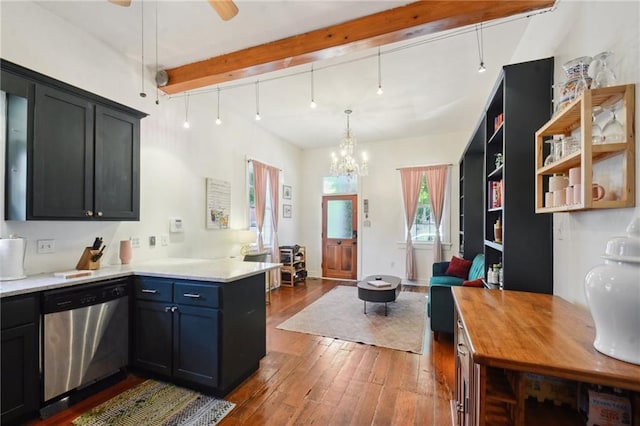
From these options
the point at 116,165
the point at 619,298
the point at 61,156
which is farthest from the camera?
the point at 116,165

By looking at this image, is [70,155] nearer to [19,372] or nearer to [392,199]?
[19,372]

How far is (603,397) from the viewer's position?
37.4 inches

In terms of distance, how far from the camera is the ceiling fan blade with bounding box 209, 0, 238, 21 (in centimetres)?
171

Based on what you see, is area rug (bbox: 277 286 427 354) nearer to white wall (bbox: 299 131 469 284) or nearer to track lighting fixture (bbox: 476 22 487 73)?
white wall (bbox: 299 131 469 284)

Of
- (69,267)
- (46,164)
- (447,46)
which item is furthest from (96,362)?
(447,46)

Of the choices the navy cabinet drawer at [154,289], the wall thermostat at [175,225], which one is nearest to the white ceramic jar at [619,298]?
the navy cabinet drawer at [154,289]

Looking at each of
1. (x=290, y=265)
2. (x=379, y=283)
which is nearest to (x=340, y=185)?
(x=290, y=265)

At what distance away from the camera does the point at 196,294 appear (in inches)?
86.4

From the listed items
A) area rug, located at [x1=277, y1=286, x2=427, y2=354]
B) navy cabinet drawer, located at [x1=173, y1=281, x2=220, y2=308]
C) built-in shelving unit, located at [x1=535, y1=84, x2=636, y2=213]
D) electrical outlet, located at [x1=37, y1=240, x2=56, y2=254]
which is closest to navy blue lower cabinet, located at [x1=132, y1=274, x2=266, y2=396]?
navy cabinet drawer, located at [x1=173, y1=281, x2=220, y2=308]

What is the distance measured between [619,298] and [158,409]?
267cm

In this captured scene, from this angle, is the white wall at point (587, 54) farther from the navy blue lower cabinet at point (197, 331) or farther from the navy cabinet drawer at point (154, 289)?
the navy cabinet drawer at point (154, 289)

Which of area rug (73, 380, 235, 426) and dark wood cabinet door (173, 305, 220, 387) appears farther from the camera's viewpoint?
dark wood cabinet door (173, 305, 220, 387)

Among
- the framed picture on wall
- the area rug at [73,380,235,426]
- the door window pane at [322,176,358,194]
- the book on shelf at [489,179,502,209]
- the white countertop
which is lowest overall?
the area rug at [73,380,235,426]

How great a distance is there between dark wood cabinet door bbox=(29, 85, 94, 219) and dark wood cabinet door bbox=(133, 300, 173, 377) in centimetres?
98
